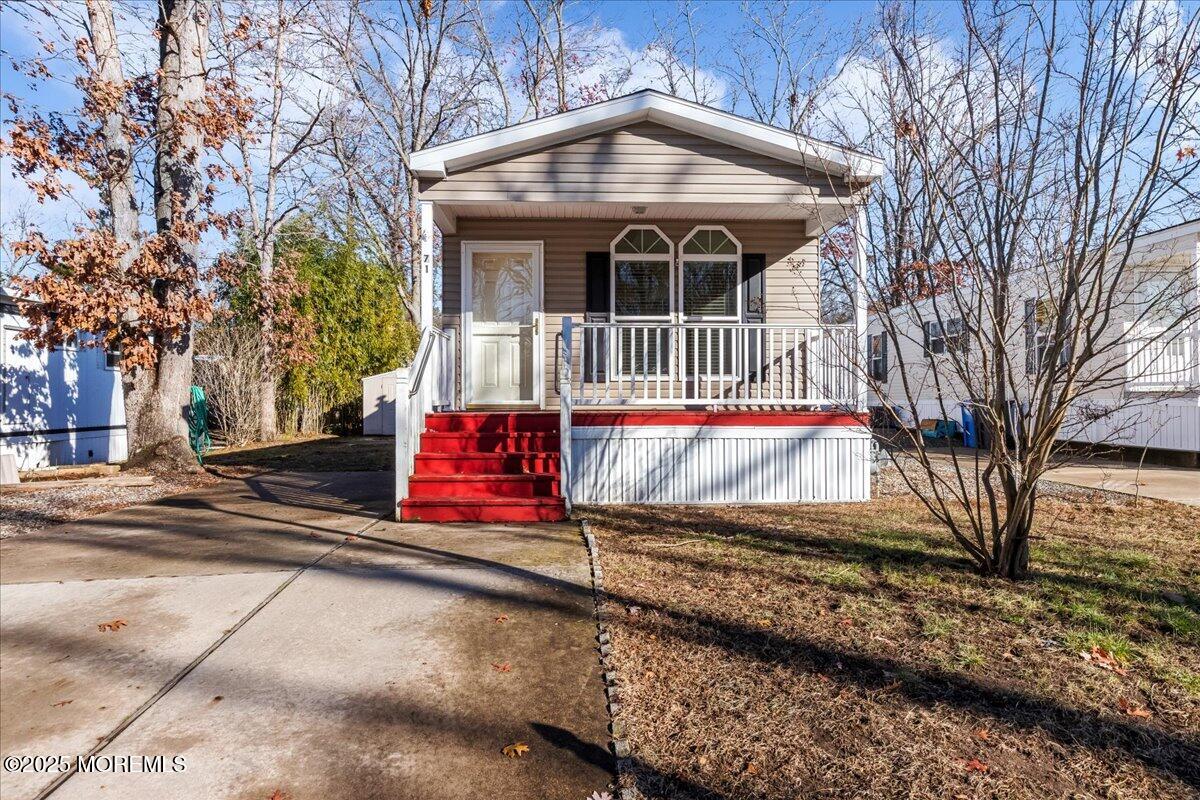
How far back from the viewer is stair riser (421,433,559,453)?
6.57 metres

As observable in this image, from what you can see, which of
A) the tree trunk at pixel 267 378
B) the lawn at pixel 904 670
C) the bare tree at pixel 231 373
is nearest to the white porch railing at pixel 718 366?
the lawn at pixel 904 670

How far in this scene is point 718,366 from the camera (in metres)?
7.91

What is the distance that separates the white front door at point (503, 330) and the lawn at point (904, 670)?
3.92 metres

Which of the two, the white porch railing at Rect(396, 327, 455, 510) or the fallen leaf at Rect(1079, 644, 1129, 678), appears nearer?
the fallen leaf at Rect(1079, 644, 1129, 678)

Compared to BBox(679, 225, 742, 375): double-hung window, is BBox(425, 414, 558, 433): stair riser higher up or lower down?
lower down

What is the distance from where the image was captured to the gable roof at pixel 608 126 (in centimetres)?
658

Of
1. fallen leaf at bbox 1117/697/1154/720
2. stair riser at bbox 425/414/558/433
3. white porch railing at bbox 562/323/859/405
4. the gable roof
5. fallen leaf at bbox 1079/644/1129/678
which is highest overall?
the gable roof

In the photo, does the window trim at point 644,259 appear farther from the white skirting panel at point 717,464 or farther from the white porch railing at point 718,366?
the white skirting panel at point 717,464

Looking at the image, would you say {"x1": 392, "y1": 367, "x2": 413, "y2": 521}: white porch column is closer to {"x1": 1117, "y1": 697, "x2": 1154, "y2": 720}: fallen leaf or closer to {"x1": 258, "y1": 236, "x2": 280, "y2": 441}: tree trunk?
{"x1": 1117, "y1": 697, "x2": 1154, "y2": 720}: fallen leaf

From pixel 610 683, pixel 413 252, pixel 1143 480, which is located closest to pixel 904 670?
pixel 610 683

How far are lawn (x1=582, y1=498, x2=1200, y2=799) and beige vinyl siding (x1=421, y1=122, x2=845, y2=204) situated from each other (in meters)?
3.91

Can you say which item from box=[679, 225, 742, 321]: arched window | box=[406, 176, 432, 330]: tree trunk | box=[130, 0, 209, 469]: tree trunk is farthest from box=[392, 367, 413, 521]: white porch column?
box=[406, 176, 432, 330]: tree trunk

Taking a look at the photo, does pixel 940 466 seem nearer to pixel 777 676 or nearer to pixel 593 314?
pixel 593 314

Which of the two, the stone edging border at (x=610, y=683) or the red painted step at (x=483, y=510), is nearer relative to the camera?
the stone edging border at (x=610, y=683)
